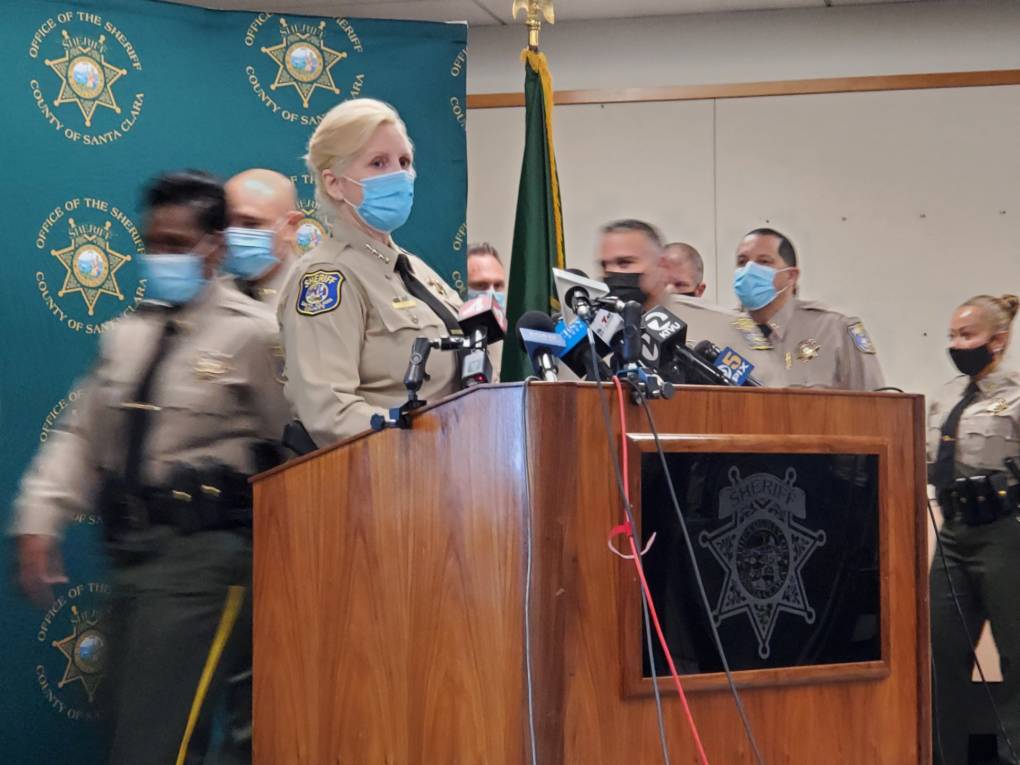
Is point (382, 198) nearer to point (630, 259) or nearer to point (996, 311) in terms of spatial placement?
point (630, 259)

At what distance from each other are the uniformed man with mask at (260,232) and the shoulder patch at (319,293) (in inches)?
33.2

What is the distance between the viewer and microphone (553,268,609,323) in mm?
1770

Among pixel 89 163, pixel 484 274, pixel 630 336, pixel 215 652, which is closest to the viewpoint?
pixel 630 336

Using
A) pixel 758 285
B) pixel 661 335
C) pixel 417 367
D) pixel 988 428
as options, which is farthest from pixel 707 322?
pixel 417 367

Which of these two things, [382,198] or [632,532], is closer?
[632,532]

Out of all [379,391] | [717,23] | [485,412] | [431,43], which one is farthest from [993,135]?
[485,412]

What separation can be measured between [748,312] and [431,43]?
1.28 m

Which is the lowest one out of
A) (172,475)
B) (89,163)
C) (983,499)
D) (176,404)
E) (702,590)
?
(983,499)

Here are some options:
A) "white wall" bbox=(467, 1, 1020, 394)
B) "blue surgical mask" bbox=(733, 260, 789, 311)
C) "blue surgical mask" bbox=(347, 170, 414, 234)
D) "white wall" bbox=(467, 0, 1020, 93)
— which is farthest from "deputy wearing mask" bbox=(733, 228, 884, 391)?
"white wall" bbox=(467, 0, 1020, 93)

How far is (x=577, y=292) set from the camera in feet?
5.94

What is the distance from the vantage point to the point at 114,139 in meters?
3.67

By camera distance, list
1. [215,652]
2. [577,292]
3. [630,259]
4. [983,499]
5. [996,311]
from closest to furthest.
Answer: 1. [577,292]
2. [215,652]
3. [630,259]
4. [983,499]
5. [996,311]

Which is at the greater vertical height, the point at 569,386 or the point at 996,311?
the point at 996,311

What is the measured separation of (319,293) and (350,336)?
0.10 m
